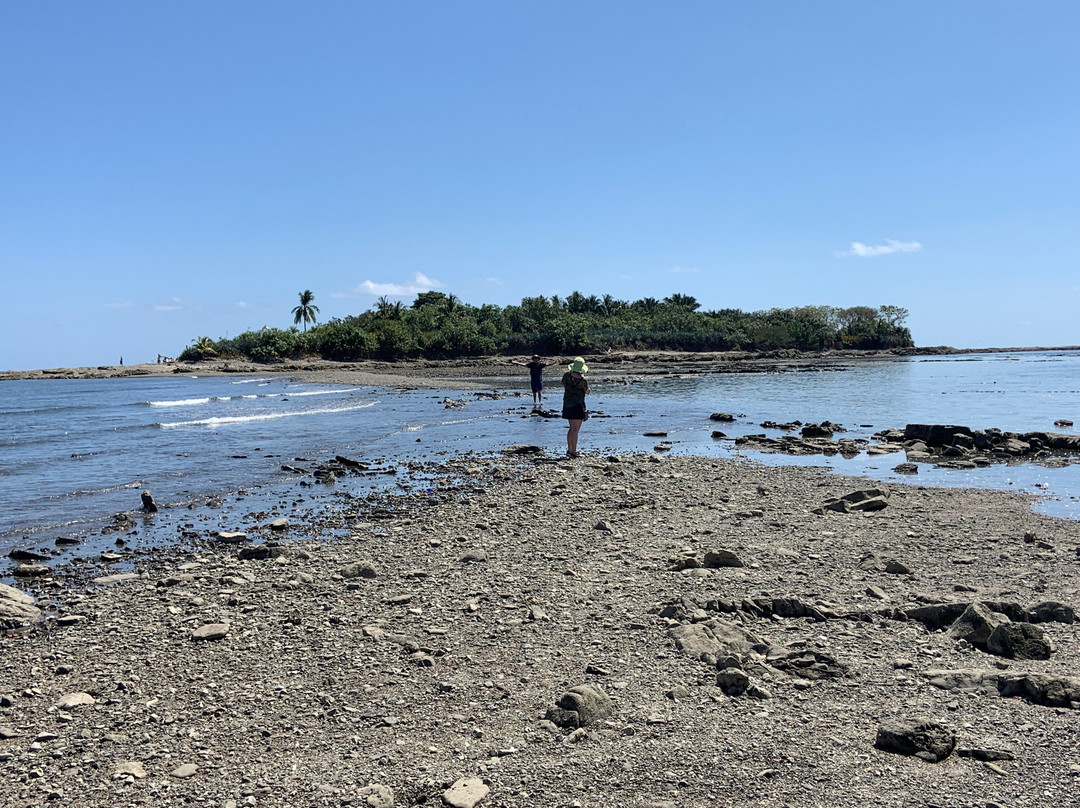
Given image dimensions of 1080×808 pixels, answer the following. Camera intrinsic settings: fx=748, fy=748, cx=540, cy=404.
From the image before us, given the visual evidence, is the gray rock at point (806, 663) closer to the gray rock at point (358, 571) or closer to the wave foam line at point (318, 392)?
the gray rock at point (358, 571)

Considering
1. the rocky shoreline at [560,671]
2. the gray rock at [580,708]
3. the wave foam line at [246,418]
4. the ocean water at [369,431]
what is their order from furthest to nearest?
the wave foam line at [246,418], the ocean water at [369,431], the gray rock at [580,708], the rocky shoreline at [560,671]

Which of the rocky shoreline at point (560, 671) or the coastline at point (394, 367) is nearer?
the rocky shoreline at point (560, 671)

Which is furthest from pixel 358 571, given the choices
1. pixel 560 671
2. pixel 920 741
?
pixel 920 741

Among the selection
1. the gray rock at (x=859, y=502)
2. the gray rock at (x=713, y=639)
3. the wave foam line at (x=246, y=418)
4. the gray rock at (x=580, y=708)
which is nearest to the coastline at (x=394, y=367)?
the wave foam line at (x=246, y=418)

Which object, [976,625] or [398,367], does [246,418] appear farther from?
[398,367]

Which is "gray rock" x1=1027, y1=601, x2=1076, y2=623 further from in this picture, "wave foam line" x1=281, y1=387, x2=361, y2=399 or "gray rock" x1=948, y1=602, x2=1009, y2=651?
"wave foam line" x1=281, y1=387, x2=361, y2=399

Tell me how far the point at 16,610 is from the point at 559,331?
4525 inches

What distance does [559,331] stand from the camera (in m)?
122

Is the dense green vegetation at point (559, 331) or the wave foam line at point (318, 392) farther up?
the dense green vegetation at point (559, 331)

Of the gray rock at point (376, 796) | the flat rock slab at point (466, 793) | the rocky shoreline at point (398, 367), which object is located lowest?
the gray rock at point (376, 796)

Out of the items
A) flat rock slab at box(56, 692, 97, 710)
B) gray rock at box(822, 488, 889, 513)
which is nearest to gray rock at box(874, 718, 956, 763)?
flat rock slab at box(56, 692, 97, 710)

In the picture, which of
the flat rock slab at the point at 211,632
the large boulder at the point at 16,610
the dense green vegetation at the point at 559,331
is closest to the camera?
the flat rock slab at the point at 211,632

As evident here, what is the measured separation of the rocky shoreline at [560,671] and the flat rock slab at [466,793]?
0.03m

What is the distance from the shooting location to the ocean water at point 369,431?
17.8m
